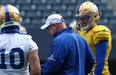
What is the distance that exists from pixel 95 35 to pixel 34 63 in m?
1.18

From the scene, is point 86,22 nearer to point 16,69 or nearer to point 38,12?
point 16,69

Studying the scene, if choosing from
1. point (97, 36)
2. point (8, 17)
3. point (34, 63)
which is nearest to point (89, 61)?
point (97, 36)

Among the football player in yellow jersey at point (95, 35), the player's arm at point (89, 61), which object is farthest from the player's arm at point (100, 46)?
the player's arm at point (89, 61)

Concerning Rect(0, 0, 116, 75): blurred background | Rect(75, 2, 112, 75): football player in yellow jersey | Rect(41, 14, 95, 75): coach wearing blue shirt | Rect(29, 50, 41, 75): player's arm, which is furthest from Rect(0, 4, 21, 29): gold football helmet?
Rect(0, 0, 116, 75): blurred background

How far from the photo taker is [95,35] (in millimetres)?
5215

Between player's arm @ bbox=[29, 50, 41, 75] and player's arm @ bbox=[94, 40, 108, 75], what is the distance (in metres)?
0.95

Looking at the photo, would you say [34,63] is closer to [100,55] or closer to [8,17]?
[8,17]

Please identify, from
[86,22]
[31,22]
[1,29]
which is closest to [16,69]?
[1,29]

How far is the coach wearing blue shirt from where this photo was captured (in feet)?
15.1

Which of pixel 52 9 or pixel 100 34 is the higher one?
pixel 100 34

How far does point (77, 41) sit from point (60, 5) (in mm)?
9095

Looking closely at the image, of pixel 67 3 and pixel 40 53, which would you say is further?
pixel 67 3

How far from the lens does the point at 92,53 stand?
4977mm

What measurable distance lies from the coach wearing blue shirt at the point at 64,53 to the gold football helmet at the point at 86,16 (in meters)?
0.51
